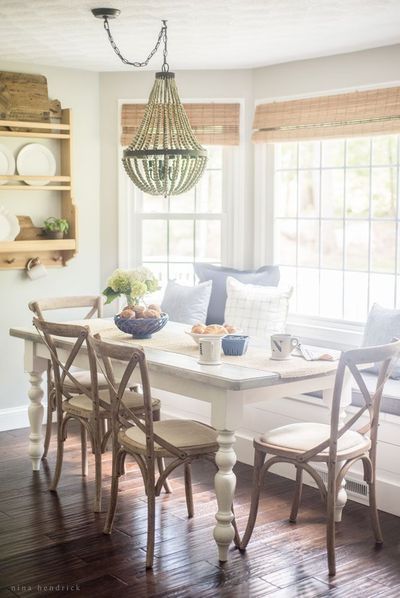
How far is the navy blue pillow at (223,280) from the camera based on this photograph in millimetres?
5586

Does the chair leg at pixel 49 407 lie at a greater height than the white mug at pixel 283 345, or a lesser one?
lesser

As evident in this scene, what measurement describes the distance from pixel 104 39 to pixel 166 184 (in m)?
1.34

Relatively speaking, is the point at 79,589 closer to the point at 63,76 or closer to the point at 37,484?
the point at 37,484

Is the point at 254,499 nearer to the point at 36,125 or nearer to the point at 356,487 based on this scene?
the point at 356,487

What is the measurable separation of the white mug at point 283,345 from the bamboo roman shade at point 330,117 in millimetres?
1690

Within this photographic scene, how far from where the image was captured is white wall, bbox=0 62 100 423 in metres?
5.67

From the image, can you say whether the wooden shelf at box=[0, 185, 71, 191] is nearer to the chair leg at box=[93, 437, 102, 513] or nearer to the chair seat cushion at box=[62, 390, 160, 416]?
the chair seat cushion at box=[62, 390, 160, 416]

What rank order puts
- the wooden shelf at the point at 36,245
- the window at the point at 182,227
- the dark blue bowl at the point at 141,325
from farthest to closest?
1. the window at the point at 182,227
2. the wooden shelf at the point at 36,245
3. the dark blue bowl at the point at 141,325

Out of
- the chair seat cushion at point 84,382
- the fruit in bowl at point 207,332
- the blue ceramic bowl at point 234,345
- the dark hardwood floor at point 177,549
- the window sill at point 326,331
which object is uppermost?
the fruit in bowl at point 207,332

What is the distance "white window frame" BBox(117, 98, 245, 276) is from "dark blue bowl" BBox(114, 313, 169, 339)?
161 cm

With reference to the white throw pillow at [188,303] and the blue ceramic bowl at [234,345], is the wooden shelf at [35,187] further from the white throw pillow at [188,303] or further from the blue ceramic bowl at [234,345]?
the blue ceramic bowl at [234,345]

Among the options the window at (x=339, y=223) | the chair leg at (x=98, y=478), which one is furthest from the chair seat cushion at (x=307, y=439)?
the window at (x=339, y=223)

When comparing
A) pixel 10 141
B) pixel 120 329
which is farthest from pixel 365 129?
pixel 10 141

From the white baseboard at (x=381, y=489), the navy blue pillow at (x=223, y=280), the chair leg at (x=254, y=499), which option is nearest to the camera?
the chair leg at (x=254, y=499)
